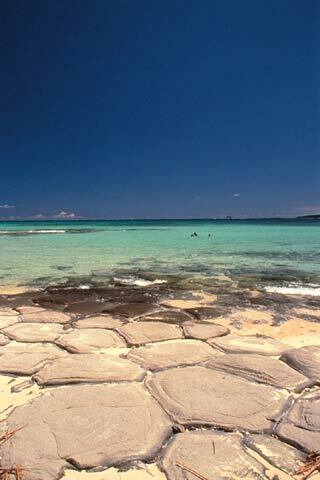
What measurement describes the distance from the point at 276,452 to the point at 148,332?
2.11 m

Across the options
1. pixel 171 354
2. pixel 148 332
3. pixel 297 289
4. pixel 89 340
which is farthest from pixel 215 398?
pixel 297 289

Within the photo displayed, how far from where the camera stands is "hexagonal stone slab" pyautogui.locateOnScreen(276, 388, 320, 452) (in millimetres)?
1834

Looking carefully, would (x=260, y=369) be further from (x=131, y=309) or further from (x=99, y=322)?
(x=131, y=309)

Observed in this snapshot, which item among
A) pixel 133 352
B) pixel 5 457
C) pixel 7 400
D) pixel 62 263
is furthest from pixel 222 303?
pixel 62 263

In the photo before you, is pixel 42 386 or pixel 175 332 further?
pixel 175 332

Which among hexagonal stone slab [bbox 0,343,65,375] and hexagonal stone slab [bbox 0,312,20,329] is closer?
hexagonal stone slab [bbox 0,343,65,375]

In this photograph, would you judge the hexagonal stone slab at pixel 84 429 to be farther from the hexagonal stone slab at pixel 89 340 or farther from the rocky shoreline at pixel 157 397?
the hexagonal stone slab at pixel 89 340

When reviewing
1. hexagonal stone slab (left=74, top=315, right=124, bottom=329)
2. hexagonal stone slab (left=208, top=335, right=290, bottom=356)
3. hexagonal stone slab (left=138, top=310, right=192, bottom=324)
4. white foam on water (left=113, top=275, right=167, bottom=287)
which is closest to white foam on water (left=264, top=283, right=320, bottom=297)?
white foam on water (left=113, top=275, right=167, bottom=287)

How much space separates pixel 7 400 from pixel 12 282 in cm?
563

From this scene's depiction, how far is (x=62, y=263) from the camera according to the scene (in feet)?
35.6

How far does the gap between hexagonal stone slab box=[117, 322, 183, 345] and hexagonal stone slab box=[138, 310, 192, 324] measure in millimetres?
209

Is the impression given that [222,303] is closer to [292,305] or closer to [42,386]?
[292,305]

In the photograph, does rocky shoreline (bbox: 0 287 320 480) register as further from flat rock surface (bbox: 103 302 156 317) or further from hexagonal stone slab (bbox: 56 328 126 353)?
flat rock surface (bbox: 103 302 156 317)

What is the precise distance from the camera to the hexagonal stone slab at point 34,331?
347 cm
